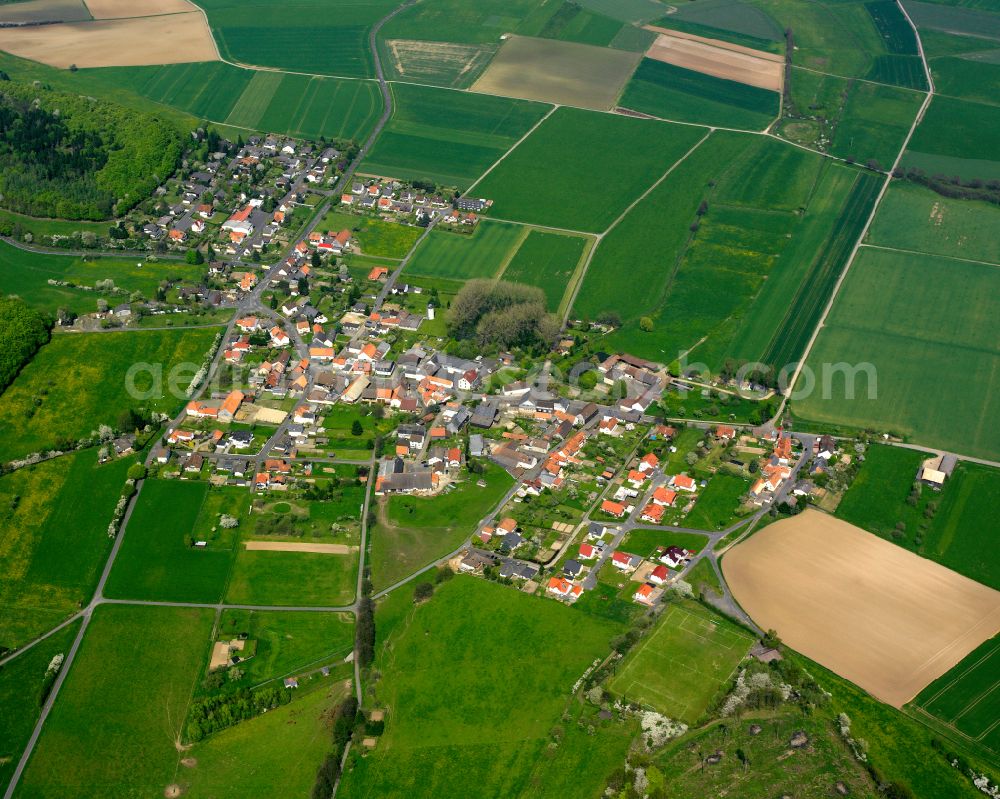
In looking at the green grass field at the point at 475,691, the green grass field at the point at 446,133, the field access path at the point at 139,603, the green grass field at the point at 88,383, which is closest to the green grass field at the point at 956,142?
the green grass field at the point at 446,133

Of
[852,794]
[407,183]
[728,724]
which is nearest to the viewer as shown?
[852,794]

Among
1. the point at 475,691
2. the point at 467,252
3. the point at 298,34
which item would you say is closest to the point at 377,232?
the point at 467,252

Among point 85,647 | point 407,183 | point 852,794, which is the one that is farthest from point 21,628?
point 407,183

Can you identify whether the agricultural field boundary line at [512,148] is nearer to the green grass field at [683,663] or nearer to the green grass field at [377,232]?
the green grass field at [377,232]

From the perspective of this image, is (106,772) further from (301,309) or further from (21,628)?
(301,309)

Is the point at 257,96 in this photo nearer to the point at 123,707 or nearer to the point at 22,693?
the point at 22,693
